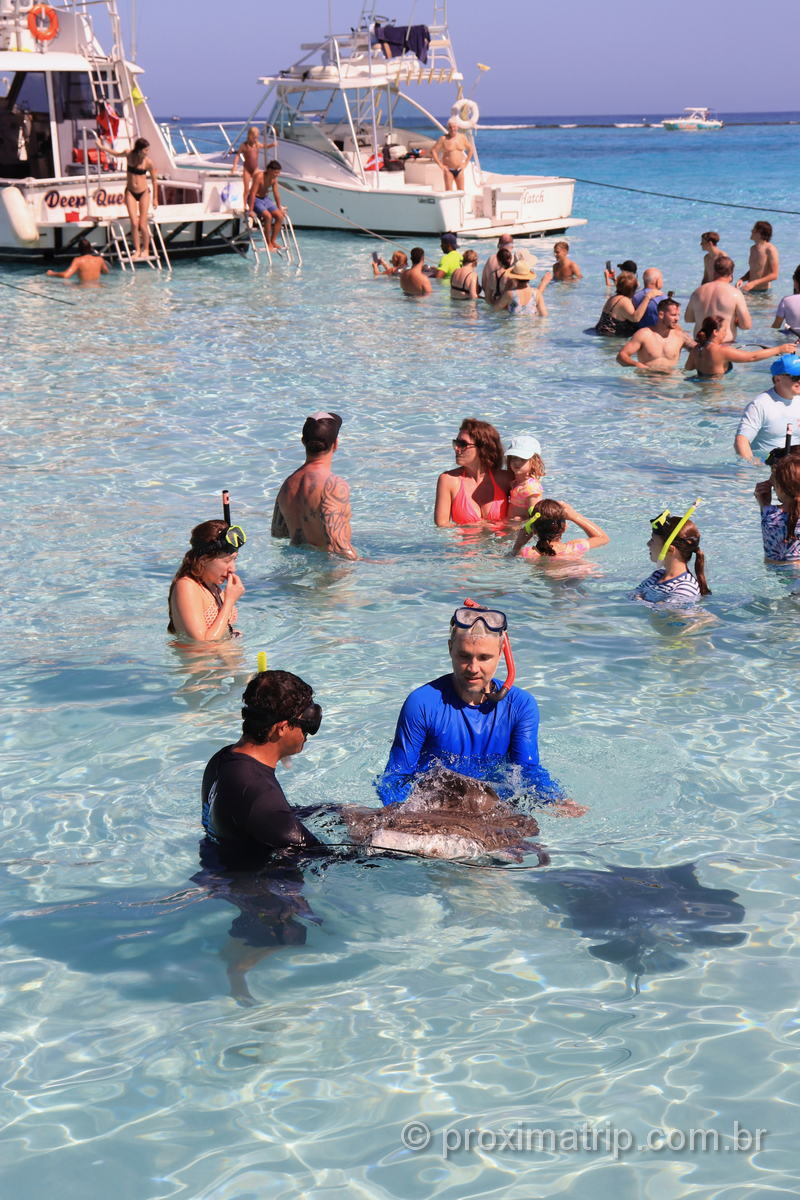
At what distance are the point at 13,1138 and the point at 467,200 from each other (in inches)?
955

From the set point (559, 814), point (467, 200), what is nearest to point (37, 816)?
point (559, 814)

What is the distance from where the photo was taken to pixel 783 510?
7.46 metres

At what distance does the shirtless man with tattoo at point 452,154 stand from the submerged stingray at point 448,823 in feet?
74.6

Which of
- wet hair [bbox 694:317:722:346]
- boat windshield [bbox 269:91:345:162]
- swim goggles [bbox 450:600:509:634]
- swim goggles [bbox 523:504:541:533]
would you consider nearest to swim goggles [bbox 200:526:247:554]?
swim goggles [bbox 450:600:509:634]

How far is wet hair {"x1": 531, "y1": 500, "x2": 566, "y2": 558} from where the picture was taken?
7711mm

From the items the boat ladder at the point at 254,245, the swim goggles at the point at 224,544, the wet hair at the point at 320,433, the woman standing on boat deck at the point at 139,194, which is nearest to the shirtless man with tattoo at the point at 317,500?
the wet hair at the point at 320,433

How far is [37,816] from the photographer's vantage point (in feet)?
17.1

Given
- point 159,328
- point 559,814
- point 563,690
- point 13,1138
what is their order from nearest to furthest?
point 13,1138 < point 559,814 < point 563,690 < point 159,328

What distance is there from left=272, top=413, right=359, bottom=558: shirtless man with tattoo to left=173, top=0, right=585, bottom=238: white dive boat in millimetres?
18245

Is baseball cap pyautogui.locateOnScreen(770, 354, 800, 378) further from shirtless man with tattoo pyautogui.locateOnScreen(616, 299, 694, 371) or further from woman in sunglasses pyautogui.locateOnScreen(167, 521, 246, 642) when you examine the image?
shirtless man with tattoo pyautogui.locateOnScreen(616, 299, 694, 371)

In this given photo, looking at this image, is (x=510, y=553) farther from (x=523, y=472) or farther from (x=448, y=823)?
(x=448, y=823)

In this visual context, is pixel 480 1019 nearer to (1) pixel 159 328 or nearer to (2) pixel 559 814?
(2) pixel 559 814

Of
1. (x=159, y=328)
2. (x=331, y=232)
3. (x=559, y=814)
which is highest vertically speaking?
(x=331, y=232)

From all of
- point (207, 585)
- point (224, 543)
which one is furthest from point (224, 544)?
point (207, 585)
